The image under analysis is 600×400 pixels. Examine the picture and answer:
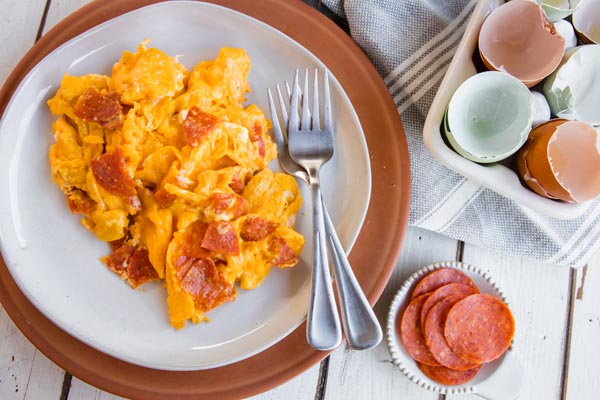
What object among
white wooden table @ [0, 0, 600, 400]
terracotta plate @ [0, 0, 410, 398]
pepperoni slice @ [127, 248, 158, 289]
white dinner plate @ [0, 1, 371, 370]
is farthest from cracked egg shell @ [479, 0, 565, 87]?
pepperoni slice @ [127, 248, 158, 289]

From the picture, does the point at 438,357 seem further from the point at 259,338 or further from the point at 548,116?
the point at 548,116

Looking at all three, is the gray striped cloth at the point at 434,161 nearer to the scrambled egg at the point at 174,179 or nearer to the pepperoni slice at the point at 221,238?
the scrambled egg at the point at 174,179

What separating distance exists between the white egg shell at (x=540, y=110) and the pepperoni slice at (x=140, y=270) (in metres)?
1.29

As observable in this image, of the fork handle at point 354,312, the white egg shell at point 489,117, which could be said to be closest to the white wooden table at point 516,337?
the fork handle at point 354,312

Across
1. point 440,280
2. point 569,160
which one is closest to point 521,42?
point 569,160

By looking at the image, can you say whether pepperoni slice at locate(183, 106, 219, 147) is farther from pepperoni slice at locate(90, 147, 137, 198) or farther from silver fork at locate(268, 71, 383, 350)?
silver fork at locate(268, 71, 383, 350)

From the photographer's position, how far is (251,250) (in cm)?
178

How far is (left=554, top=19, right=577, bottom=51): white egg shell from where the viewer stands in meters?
1.85

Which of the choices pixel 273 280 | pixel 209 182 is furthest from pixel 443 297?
pixel 209 182

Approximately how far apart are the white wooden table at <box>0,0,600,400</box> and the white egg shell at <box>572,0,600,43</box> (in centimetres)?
82

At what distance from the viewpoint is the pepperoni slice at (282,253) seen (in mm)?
1771

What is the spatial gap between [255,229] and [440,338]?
Result: 0.76 m

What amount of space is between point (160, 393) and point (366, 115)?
1.15m

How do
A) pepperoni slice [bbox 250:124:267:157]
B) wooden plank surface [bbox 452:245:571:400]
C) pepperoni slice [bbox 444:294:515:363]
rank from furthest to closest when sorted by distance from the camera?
wooden plank surface [bbox 452:245:571:400]
pepperoni slice [bbox 444:294:515:363]
pepperoni slice [bbox 250:124:267:157]
